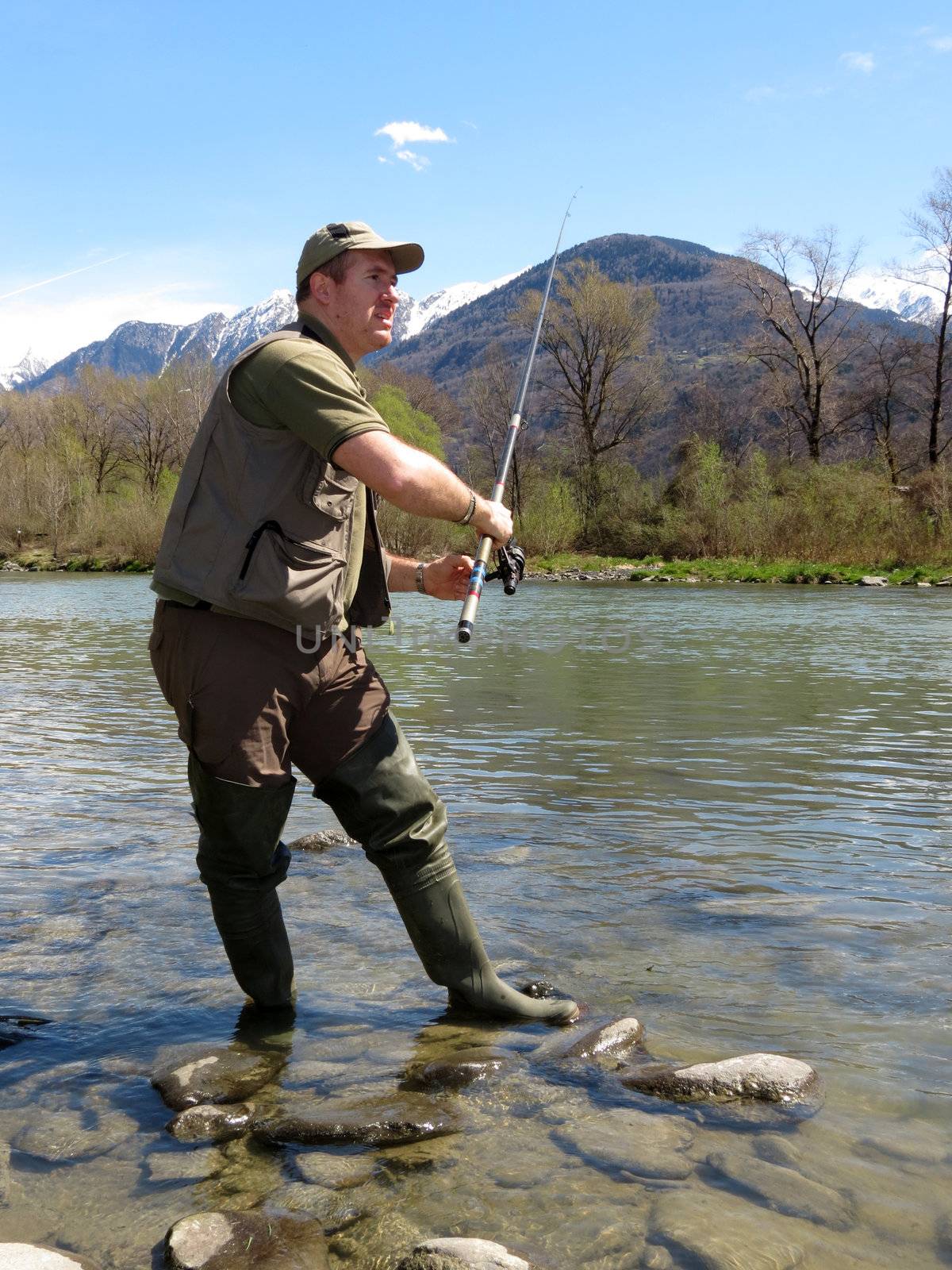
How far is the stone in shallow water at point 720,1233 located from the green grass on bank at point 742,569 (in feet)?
105

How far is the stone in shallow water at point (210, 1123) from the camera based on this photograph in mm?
2809

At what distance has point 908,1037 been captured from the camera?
3.37 meters

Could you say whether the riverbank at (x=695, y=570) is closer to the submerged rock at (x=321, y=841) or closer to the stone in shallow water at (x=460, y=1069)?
the submerged rock at (x=321, y=841)

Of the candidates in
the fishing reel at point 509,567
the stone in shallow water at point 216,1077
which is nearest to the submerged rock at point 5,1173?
the stone in shallow water at point 216,1077

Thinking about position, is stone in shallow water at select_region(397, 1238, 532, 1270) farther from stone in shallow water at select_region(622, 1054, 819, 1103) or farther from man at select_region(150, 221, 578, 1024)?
man at select_region(150, 221, 578, 1024)

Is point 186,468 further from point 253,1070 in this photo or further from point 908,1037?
point 908,1037

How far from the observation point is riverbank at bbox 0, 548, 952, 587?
3335 cm

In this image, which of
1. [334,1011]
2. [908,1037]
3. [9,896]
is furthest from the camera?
[9,896]

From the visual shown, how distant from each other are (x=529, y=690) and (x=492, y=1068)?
9.03 metres

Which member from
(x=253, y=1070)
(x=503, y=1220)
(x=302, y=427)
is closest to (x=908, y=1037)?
(x=503, y=1220)

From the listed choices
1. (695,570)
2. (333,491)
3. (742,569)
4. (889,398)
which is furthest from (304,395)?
(889,398)

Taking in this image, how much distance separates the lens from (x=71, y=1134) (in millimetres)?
2836

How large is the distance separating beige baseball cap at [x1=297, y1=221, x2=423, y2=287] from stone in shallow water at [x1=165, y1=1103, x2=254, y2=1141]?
2.14 meters

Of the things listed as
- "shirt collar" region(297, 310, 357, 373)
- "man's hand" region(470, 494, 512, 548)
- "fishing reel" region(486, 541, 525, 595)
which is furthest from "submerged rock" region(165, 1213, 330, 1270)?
"shirt collar" region(297, 310, 357, 373)
